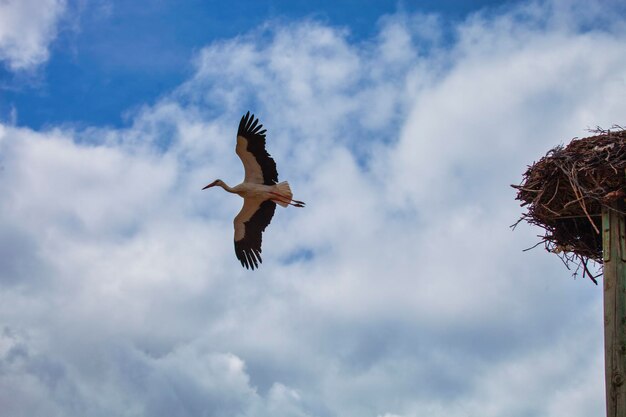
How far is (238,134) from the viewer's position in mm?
12031

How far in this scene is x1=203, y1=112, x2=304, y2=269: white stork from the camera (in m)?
12.0

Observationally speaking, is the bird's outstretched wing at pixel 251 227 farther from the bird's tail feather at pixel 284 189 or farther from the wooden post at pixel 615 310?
the wooden post at pixel 615 310

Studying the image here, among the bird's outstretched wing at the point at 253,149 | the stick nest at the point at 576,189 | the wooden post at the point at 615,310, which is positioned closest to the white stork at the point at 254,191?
the bird's outstretched wing at the point at 253,149

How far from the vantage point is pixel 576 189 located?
6633 millimetres

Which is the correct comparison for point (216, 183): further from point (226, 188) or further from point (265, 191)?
point (265, 191)

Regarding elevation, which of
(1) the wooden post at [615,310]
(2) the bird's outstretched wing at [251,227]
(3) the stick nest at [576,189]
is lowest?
(1) the wooden post at [615,310]

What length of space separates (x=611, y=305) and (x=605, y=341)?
0.27 m

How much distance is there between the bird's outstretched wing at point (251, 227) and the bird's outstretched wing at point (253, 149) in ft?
2.05

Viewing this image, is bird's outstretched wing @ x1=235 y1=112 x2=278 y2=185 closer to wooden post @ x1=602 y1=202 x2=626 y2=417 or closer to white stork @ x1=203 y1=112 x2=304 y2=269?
white stork @ x1=203 y1=112 x2=304 y2=269

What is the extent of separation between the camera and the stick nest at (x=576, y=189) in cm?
648

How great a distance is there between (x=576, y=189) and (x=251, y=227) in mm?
7067

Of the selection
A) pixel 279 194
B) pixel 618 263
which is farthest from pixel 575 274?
pixel 279 194

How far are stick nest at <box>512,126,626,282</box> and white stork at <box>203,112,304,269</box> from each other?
5345 mm

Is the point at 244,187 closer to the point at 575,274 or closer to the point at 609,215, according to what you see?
the point at 575,274
